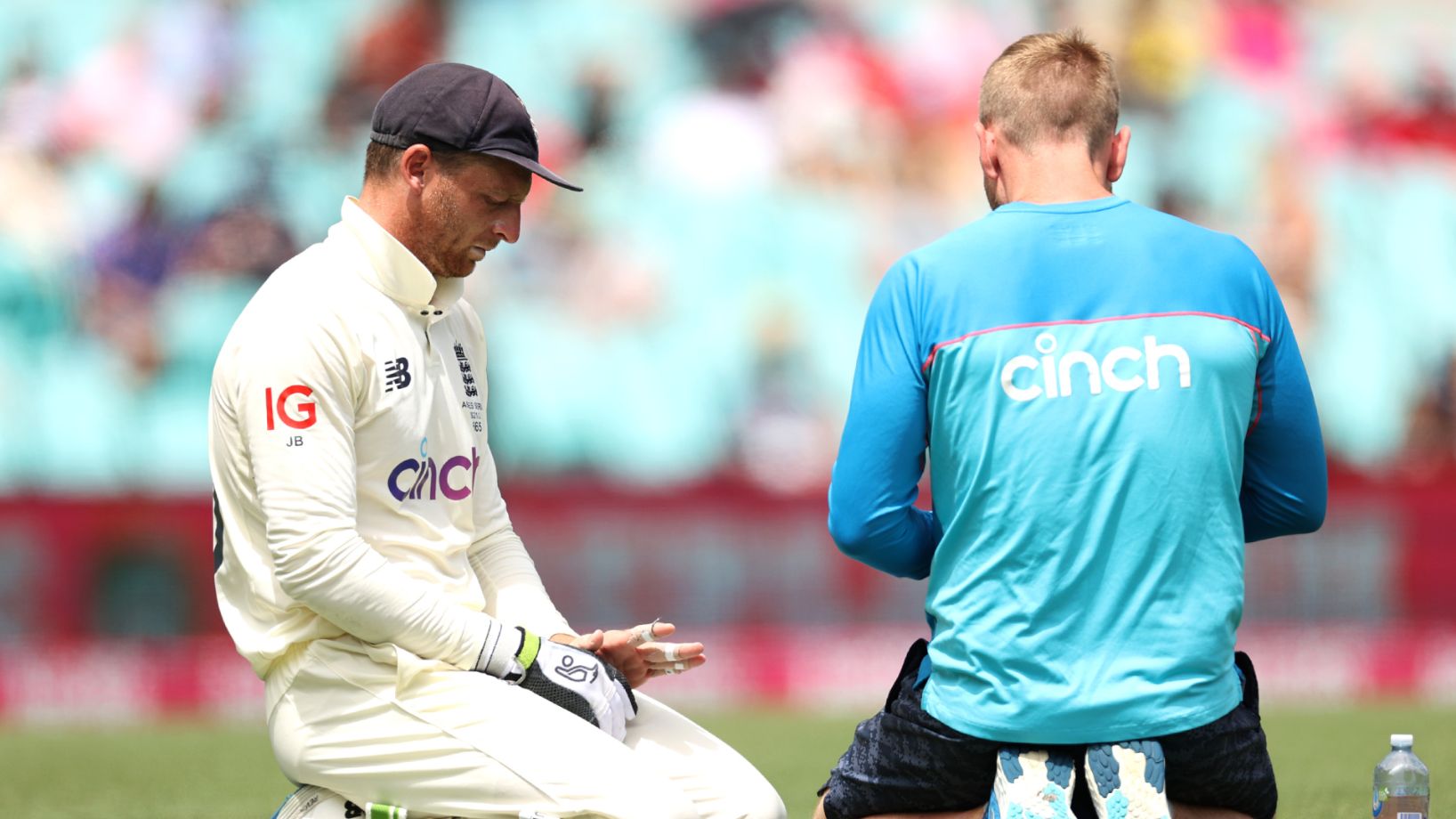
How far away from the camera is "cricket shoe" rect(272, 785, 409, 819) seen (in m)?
3.33

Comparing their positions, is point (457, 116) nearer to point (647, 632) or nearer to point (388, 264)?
point (388, 264)

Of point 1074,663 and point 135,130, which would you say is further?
point 135,130

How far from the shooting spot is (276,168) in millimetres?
18000

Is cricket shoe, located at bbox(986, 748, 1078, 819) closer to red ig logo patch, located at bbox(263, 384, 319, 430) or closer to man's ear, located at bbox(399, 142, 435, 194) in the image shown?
red ig logo patch, located at bbox(263, 384, 319, 430)

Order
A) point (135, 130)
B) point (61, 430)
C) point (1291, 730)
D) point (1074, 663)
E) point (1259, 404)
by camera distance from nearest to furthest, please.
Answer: point (1074, 663)
point (1259, 404)
point (1291, 730)
point (61, 430)
point (135, 130)

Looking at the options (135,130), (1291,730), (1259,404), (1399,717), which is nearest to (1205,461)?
(1259,404)

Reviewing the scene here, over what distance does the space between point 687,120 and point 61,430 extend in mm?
7279

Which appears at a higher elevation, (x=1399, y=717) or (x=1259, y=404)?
(x=1259, y=404)

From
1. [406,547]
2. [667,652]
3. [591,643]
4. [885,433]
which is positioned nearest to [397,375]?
[406,547]

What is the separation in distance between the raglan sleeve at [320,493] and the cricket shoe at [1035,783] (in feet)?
→ 3.52

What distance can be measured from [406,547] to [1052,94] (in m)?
1.52

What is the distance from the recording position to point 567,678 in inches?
134

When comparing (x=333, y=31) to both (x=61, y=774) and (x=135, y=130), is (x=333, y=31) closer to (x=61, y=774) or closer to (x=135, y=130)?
(x=135, y=130)

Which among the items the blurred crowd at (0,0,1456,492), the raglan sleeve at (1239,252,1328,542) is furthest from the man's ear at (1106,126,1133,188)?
the blurred crowd at (0,0,1456,492)
